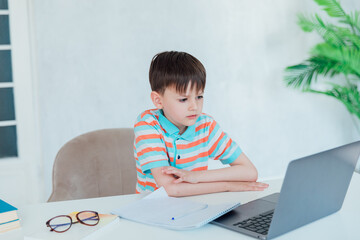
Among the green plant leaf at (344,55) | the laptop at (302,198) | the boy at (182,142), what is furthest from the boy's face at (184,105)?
the green plant leaf at (344,55)

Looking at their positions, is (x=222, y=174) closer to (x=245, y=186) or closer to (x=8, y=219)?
(x=245, y=186)

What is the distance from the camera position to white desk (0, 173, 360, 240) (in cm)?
117

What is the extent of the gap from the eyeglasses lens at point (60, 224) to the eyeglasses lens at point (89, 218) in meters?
0.04

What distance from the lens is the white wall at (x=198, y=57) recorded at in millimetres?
3215

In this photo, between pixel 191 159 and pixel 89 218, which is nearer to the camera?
pixel 89 218

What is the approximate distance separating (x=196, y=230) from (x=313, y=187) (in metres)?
0.32

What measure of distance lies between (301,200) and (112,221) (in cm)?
50

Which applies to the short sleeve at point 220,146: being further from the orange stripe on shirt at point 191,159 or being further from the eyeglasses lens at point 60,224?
the eyeglasses lens at point 60,224

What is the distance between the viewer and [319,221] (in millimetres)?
1278

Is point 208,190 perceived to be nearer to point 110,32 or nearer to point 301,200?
point 301,200

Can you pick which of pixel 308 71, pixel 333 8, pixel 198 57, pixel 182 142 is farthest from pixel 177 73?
pixel 308 71

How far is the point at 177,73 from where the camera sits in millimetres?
1623

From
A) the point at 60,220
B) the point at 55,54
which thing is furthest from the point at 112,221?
the point at 55,54

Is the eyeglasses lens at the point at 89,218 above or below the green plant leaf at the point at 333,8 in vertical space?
below
